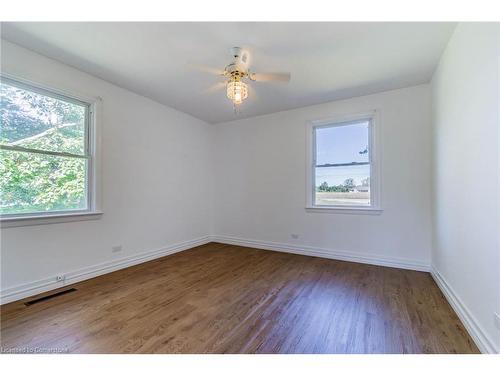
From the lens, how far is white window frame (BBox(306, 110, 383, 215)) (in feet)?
12.0

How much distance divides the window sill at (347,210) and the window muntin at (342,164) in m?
0.08

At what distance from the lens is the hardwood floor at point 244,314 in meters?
1.71

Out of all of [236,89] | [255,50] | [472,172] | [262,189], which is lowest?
[262,189]

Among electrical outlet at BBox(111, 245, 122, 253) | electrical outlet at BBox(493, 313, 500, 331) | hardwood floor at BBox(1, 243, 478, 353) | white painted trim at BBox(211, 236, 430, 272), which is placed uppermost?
electrical outlet at BBox(493, 313, 500, 331)

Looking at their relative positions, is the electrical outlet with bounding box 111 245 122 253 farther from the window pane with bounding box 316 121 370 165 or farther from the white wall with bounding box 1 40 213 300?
the window pane with bounding box 316 121 370 165

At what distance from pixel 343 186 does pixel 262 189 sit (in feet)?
5.10

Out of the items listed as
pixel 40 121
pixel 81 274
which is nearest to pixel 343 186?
pixel 81 274

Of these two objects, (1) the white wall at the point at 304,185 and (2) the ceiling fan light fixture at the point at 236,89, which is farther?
(1) the white wall at the point at 304,185

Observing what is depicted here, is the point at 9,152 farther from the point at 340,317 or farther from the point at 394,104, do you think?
the point at 394,104

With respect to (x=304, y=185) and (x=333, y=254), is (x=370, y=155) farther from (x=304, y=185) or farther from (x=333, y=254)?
(x=333, y=254)

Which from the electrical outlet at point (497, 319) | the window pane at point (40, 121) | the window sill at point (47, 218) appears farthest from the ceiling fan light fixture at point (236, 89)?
the electrical outlet at point (497, 319)

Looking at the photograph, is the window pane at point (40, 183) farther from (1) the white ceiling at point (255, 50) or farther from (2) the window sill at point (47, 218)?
(1) the white ceiling at point (255, 50)

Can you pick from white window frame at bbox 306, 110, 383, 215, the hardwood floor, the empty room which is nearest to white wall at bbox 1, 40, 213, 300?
the empty room

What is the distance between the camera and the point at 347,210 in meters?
3.85
